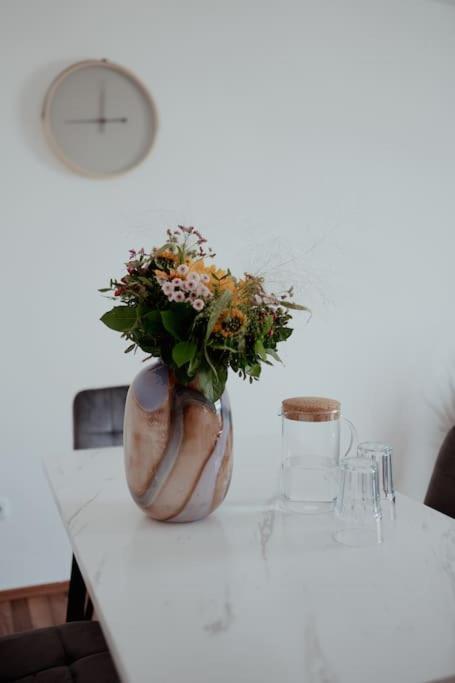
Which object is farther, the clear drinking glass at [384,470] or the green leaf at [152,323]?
the clear drinking glass at [384,470]

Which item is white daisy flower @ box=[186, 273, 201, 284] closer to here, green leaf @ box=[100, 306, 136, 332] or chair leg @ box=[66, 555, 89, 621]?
green leaf @ box=[100, 306, 136, 332]

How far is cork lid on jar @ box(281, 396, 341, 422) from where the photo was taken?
130 centimetres

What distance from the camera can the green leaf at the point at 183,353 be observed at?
1.12 meters

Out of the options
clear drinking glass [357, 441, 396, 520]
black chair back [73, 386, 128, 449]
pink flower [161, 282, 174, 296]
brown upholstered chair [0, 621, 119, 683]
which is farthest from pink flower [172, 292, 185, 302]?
black chair back [73, 386, 128, 449]

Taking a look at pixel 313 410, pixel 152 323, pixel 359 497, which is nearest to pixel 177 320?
pixel 152 323

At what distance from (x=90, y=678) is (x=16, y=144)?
6.37 feet

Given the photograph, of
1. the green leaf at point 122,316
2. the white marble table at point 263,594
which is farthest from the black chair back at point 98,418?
the green leaf at point 122,316

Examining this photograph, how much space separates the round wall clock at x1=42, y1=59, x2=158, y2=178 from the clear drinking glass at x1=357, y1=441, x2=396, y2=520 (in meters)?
1.70

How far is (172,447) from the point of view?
46.2 inches

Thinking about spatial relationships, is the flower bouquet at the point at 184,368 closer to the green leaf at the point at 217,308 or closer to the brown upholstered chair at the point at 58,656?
the green leaf at the point at 217,308

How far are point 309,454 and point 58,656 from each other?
62 centimetres

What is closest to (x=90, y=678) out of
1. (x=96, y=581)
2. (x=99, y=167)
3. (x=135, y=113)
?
(x=96, y=581)

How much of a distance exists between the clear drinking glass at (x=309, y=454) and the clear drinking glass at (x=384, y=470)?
0.14 ft

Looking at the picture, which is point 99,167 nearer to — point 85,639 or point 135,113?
point 135,113
